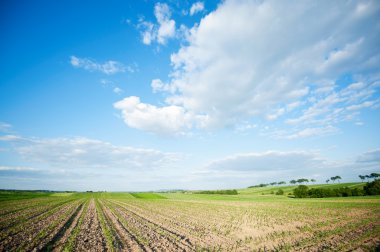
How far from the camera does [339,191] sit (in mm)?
72938

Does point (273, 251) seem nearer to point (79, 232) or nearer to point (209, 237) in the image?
point (209, 237)

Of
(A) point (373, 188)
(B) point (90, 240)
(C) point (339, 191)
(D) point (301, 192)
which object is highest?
(A) point (373, 188)

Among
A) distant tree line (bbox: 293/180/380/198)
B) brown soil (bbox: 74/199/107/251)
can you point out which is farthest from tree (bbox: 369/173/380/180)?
brown soil (bbox: 74/199/107/251)

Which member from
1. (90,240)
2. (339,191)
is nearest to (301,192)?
(339,191)

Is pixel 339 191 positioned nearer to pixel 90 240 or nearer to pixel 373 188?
pixel 373 188

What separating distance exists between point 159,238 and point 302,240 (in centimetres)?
1035

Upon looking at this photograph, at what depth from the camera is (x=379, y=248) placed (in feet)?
38.8

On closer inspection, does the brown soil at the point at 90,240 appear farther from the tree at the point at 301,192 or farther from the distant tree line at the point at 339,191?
the tree at the point at 301,192

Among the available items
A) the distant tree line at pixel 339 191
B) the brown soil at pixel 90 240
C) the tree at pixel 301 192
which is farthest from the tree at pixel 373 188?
the brown soil at pixel 90 240

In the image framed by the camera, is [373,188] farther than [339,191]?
No

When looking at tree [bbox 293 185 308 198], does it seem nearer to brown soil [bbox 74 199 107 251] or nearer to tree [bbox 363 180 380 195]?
tree [bbox 363 180 380 195]

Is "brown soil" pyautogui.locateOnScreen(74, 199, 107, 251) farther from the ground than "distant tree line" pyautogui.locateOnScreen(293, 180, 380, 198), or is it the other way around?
"distant tree line" pyautogui.locateOnScreen(293, 180, 380, 198)

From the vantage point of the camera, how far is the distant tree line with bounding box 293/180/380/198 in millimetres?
66000

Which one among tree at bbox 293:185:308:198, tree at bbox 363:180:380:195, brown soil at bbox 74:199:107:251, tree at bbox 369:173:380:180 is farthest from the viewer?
tree at bbox 369:173:380:180
